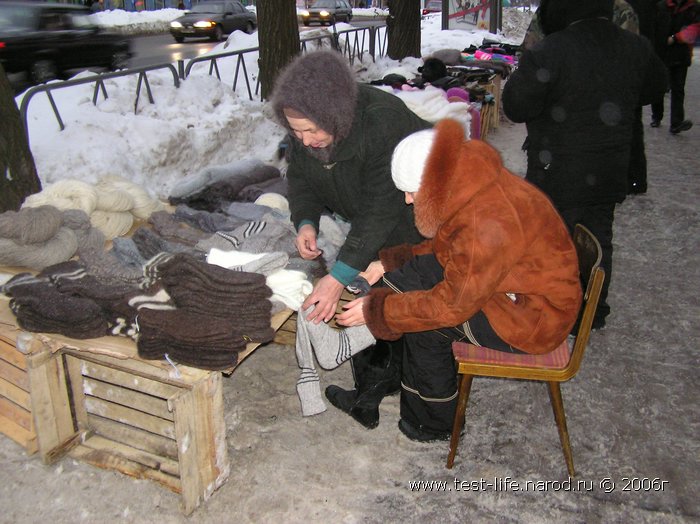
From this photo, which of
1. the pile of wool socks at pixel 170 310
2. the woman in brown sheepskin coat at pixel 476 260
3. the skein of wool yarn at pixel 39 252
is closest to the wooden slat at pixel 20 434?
the pile of wool socks at pixel 170 310

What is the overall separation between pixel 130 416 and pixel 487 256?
1.73 m

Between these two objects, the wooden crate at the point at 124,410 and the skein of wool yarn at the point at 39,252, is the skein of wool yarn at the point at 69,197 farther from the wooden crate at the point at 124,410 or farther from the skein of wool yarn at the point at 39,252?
the wooden crate at the point at 124,410

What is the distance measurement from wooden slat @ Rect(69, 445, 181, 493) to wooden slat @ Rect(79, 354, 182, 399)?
0.36m

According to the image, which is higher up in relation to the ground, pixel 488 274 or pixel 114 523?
pixel 488 274

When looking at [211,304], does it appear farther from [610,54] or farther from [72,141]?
[72,141]

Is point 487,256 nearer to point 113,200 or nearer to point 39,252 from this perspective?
point 39,252

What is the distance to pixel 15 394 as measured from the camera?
283cm

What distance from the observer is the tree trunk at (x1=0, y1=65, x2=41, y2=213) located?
395 cm

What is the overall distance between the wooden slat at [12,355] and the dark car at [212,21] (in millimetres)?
19892

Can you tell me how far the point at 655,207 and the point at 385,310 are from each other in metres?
4.52

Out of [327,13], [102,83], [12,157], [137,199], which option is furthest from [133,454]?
[327,13]

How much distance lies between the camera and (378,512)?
2529mm

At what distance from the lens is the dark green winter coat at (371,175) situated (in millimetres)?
2713

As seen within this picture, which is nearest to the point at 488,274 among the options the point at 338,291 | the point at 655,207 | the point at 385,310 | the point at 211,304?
the point at 385,310
